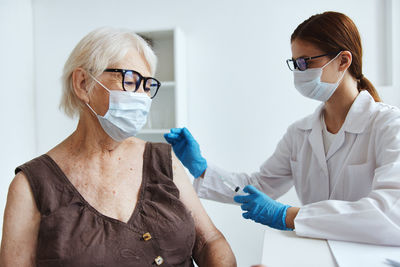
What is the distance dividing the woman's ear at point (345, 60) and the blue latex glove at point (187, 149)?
77cm

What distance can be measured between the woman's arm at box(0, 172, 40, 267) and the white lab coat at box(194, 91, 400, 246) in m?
0.84

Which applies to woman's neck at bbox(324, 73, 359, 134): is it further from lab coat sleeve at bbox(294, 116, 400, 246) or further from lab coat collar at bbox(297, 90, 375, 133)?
lab coat sleeve at bbox(294, 116, 400, 246)

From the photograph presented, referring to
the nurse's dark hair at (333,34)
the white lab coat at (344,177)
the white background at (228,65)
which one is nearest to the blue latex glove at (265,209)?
the white lab coat at (344,177)

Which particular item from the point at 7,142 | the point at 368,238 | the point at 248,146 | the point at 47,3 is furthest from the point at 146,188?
the point at 47,3

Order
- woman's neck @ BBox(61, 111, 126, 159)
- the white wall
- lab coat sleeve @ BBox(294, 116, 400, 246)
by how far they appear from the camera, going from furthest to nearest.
Result: the white wall
woman's neck @ BBox(61, 111, 126, 159)
lab coat sleeve @ BBox(294, 116, 400, 246)

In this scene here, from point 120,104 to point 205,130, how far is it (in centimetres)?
151

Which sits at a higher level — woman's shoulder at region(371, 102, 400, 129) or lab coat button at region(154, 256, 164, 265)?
woman's shoulder at region(371, 102, 400, 129)

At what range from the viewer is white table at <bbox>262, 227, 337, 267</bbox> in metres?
0.82

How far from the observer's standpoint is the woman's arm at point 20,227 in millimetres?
963

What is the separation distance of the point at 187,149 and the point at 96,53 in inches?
28.5

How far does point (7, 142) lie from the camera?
8.79ft

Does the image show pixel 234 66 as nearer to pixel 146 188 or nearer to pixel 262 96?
pixel 262 96

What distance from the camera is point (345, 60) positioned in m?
1.36

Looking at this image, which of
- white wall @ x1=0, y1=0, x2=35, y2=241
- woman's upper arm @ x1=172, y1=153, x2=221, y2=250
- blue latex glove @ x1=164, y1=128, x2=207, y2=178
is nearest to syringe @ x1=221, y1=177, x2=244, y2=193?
blue latex glove @ x1=164, y1=128, x2=207, y2=178
